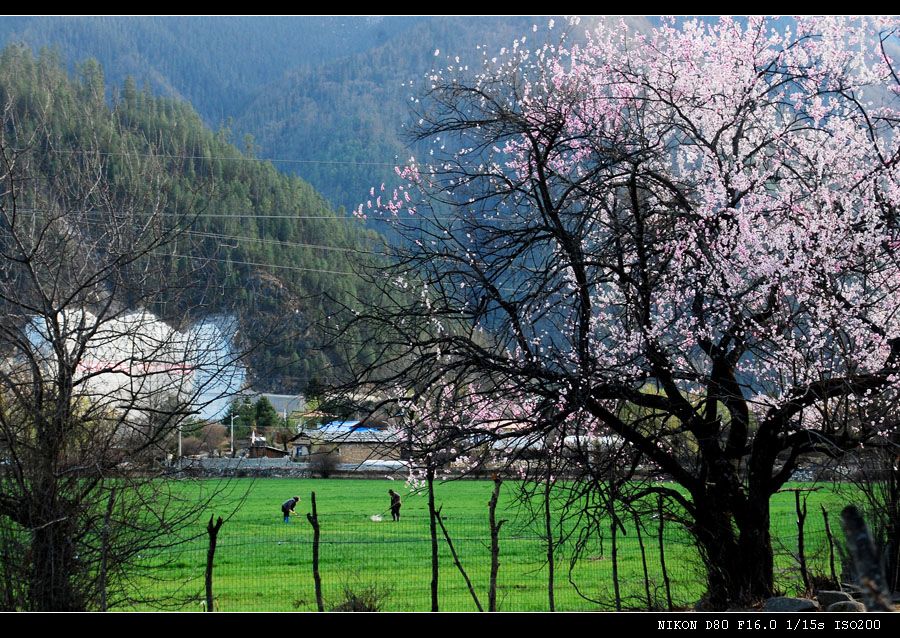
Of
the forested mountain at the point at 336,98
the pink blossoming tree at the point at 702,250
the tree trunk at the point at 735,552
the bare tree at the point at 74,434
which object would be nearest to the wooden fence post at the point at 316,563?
the bare tree at the point at 74,434

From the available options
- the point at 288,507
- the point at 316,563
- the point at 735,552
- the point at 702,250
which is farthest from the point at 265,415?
the point at 702,250

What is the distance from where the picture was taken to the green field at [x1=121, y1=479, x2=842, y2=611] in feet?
Answer: 42.0

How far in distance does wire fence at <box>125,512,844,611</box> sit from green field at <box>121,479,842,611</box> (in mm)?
32

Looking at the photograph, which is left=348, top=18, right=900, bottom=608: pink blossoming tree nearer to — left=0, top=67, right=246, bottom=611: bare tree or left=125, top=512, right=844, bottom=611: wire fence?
left=125, top=512, right=844, bottom=611: wire fence

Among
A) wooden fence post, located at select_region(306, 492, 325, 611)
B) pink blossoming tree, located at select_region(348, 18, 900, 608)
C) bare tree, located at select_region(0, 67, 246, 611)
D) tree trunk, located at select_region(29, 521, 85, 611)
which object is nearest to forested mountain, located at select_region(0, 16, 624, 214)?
wooden fence post, located at select_region(306, 492, 325, 611)

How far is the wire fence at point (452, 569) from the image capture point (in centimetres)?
1097

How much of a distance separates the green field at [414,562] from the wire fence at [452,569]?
32 millimetres

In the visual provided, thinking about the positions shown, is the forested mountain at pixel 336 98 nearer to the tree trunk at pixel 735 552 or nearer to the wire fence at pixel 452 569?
the wire fence at pixel 452 569

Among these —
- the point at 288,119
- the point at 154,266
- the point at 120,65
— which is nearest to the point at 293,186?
the point at 154,266

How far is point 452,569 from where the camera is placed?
1828 centimetres

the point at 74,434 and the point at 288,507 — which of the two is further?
the point at 288,507

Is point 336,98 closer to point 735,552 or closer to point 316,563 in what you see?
point 316,563

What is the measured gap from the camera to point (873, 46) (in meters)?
8.88

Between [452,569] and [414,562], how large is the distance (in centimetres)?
79
